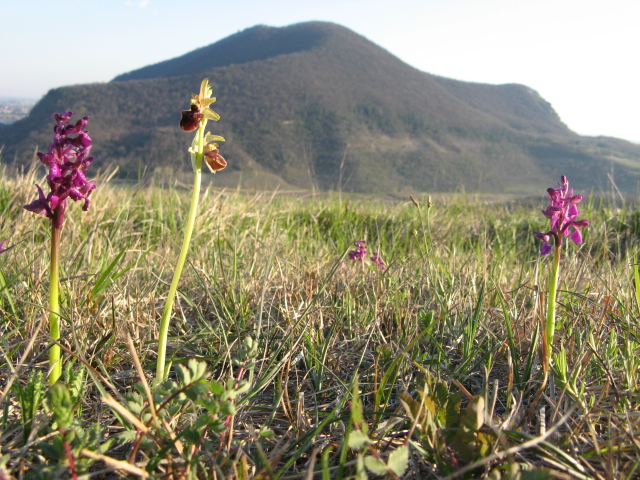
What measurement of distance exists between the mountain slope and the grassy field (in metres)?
39.9

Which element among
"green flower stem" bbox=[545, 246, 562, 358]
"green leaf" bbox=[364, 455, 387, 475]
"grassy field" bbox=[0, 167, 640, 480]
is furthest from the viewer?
"green flower stem" bbox=[545, 246, 562, 358]

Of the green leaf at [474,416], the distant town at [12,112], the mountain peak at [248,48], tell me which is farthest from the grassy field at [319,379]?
the mountain peak at [248,48]

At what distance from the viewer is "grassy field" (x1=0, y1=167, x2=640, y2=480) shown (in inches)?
43.6

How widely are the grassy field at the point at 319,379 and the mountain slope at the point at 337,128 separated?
39.9 metres

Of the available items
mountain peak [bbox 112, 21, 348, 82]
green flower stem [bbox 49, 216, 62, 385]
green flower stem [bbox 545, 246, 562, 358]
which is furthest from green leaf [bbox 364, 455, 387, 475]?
mountain peak [bbox 112, 21, 348, 82]

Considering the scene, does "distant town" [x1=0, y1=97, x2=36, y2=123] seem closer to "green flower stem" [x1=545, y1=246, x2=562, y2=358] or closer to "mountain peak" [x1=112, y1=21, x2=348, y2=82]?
"mountain peak" [x1=112, y1=21, x2=348, y2=82]

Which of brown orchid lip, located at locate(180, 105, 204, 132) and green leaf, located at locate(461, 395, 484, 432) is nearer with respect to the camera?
green leaf, located at locate(461, 395, 484, 432)

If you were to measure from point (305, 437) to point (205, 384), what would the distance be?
12.5 inches

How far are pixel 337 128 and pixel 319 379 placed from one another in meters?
55.7

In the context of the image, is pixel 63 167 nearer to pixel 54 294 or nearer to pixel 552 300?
pixel 54 294

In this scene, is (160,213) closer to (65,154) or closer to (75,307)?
(75,307)

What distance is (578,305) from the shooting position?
6.96ft

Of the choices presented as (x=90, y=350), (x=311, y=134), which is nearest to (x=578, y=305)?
(x=90, y=350)

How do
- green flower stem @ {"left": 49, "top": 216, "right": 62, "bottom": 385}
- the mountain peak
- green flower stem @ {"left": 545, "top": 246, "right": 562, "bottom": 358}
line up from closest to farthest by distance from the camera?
green flower stem @ {"left": 49, "top": 216, "right": 62, "bottom": 385} < green flower stem @ {"left": 545, "top": 246, "right": 562, "bottom": 358} < the mountain peak
